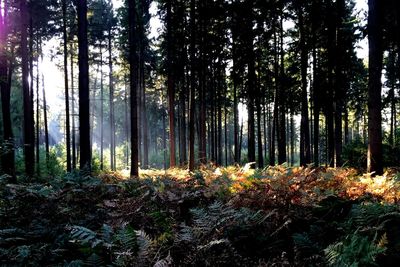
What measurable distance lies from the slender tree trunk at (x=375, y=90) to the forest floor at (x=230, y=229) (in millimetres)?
3419

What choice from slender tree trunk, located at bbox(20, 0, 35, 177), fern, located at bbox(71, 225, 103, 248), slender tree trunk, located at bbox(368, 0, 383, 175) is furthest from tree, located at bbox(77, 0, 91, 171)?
slender tree trunk, located at bbox(368, 0, 383, 175)

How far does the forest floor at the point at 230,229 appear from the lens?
Result: 3279 mm

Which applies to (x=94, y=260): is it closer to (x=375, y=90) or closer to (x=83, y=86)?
(x=375, y=90)

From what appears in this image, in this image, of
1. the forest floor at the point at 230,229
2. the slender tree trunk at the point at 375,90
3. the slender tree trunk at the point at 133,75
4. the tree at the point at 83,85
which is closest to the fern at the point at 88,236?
the forest floor at the point at 230,229

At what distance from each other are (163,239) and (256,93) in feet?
63.5

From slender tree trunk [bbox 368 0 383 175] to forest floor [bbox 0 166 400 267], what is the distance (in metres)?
3.42

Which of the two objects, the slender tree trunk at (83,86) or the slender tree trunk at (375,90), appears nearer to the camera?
the slender tree trunk at (375,90)

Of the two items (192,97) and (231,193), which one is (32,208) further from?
(192,97)

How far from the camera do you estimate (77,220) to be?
237 inches

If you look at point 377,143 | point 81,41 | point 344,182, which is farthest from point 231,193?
point 81,41

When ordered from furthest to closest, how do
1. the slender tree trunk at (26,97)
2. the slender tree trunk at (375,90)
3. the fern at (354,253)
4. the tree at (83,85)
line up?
the slender tree trunk at (26,97) < the tree at (83,85) < the slender tree trunk at (375,90) < the fern at (354,253)

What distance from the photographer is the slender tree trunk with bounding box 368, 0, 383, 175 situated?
31.1ft

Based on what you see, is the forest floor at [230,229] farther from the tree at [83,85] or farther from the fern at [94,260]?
the tree at [83,85]

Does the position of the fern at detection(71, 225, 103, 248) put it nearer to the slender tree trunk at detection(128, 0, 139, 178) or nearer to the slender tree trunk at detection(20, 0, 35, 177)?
the slender tree trunk at detection(128, 0, 139, 178)
